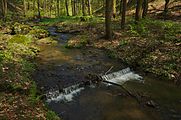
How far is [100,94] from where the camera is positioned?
538 inches

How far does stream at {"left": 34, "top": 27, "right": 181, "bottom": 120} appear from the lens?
11.7 meters

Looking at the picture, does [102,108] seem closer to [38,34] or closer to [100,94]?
[100,94]

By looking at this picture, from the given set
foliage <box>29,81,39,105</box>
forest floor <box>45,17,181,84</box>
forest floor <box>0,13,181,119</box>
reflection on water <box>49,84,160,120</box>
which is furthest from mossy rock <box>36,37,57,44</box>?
reflection on water <box>49,84,160,120</box>

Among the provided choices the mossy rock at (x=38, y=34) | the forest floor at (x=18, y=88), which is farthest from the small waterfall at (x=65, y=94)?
the mossy rock at (x=38, y=34)

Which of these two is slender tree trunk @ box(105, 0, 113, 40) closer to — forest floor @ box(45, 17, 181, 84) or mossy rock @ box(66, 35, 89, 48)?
forest floor @ box(45, 17, 181, 84)

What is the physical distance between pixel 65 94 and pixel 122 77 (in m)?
4.55

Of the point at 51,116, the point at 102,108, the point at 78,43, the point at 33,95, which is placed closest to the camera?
the point at 51,116

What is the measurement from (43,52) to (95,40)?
5.64 meters

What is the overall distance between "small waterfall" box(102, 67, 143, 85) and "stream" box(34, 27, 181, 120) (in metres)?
0.39

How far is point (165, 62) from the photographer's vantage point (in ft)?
57.5

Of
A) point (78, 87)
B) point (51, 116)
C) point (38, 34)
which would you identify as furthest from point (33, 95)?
point (38, 34)

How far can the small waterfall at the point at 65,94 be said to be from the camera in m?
13.1

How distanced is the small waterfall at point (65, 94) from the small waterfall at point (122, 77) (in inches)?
89.8

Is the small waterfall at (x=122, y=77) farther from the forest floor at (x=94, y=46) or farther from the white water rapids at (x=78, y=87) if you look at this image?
the forest floor at (x=94, y=46)
